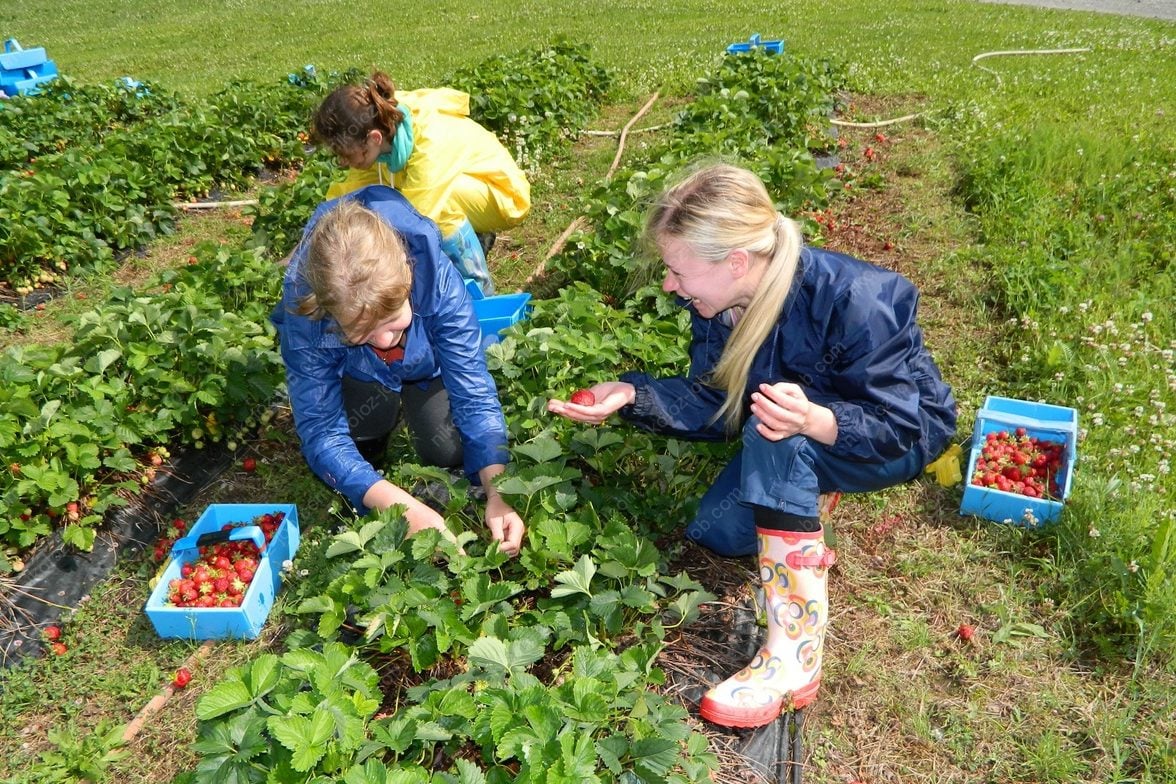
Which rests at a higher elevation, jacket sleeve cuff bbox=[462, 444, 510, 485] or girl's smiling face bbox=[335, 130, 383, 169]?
girl's smiling face bbox=[335, 130, 383, 169]

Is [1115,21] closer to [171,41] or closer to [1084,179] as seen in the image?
[1084,179]

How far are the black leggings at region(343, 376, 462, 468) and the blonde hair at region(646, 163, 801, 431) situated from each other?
146cm

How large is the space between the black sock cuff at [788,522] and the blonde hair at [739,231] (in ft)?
1.51

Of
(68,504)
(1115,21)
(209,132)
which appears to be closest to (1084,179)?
(68,504)

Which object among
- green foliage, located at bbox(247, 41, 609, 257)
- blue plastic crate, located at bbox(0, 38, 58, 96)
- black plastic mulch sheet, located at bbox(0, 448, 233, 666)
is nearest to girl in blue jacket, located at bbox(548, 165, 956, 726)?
black plastic mulch sheet, located at bbox(0, 448, 233, 666)

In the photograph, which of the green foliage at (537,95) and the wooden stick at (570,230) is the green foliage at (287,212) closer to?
the wooden stick at (570,230)

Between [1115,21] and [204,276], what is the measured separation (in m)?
14.3

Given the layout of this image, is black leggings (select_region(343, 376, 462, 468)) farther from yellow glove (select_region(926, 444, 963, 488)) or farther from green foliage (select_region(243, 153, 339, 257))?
green foliage (select_region(243, 153, 339, 257))

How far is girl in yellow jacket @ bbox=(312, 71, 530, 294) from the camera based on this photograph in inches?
147

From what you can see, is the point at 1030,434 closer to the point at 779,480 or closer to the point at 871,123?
the point at 779,480

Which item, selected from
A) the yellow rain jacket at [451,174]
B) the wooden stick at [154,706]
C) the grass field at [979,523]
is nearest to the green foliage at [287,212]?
the grass field at [979,523]

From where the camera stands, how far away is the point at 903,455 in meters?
2.52

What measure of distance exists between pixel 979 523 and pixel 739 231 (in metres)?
1.69

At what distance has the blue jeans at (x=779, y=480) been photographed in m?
2.40
